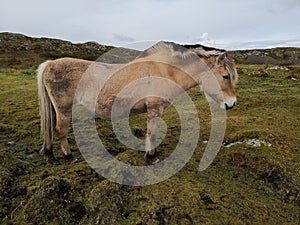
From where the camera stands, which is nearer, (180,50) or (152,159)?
(152,159)

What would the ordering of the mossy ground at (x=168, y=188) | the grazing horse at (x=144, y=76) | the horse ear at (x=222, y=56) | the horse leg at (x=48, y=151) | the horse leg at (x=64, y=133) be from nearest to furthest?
the mossy ground at (x=168, y=188) < the grazing horse at (x=144, y=76) < the horse ear at (x=222, y=56) < the horse leg at (x=64, y=133) < the horse leg at (x=48, y=151)

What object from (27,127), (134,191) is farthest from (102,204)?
(27,127)

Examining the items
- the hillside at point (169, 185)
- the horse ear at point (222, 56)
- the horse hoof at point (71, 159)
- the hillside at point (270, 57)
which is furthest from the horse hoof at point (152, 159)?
the hillside at point (270, 57)

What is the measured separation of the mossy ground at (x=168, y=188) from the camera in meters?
3.50

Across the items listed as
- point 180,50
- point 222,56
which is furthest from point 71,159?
point 222,56

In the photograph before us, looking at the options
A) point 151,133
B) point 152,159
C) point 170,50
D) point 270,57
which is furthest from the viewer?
point 270,57

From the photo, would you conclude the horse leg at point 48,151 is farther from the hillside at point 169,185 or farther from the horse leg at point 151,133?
the horse leg at point 151,133

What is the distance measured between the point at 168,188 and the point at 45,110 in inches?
114

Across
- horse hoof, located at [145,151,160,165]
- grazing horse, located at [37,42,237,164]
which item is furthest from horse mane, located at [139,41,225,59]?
horse hoof, located at [145,151,160,165]

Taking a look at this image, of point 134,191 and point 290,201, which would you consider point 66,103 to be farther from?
point 290,201

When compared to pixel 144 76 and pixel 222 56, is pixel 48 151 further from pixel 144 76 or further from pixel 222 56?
pixel 222 56

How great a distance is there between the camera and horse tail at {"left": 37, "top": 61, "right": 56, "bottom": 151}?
16.7 feet

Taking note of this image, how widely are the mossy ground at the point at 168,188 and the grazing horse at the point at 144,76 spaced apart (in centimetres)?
71

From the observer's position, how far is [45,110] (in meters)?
5.20
